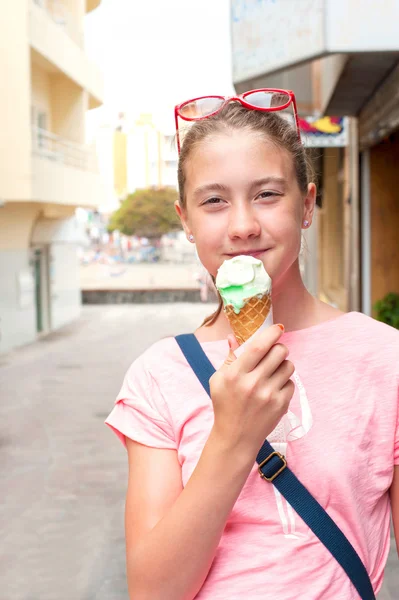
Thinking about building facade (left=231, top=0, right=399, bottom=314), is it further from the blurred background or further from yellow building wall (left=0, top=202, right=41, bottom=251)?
yellow building wall (left=0, top=202, right=41, bottom=251)

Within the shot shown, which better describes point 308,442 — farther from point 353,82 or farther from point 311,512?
point 353,82

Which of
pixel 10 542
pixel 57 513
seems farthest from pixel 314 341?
pixel 57 513

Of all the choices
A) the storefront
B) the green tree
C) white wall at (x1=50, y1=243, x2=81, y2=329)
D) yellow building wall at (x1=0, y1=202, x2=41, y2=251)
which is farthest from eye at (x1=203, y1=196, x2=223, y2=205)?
the green tree

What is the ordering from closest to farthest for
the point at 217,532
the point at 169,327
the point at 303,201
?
the point at 217,532
the point at 303,201
the point at 169,327

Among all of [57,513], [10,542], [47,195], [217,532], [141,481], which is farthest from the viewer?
[47,195]

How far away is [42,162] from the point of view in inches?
633

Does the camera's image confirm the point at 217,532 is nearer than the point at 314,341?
Yes

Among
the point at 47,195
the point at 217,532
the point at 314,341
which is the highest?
the point at 47,195

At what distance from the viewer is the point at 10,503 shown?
626cm

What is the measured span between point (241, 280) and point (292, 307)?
0.25 metres

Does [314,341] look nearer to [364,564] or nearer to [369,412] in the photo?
[369,412]

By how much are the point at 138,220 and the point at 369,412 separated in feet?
196

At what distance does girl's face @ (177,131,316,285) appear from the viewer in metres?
1.38

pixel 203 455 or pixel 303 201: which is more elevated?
pixel 303 201
